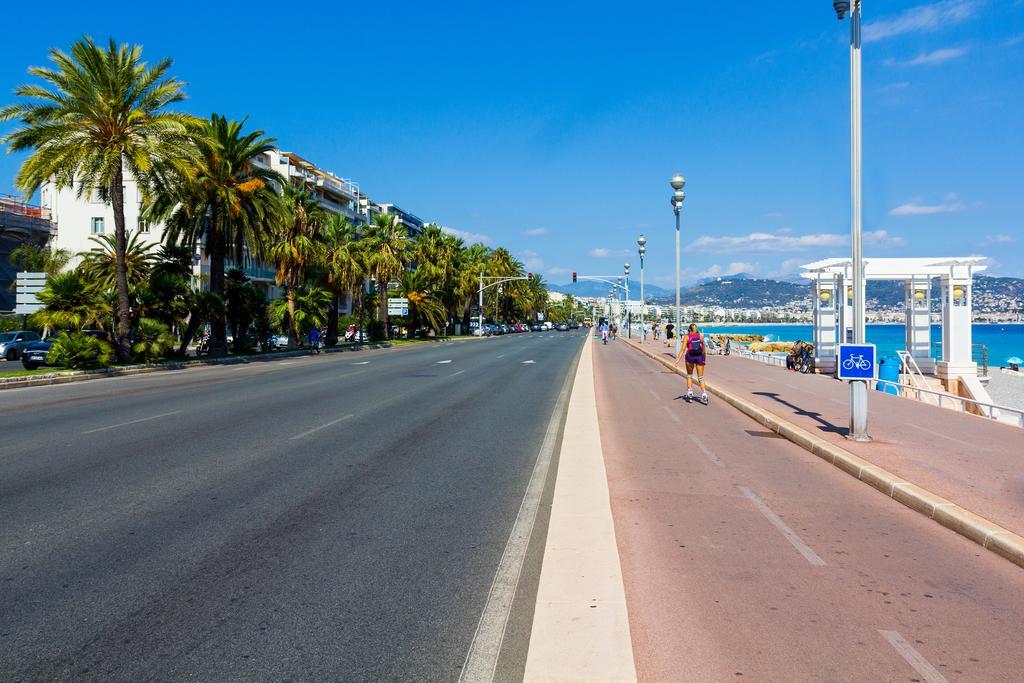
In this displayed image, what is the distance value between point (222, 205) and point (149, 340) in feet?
25.0

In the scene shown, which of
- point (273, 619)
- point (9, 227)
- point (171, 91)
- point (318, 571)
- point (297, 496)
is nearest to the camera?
point (273, 619)

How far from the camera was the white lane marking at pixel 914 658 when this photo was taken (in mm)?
3986

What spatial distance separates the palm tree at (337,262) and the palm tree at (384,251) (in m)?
2.49

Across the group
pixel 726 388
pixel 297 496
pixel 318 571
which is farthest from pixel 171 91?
pixel 318 571

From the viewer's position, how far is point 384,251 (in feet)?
203

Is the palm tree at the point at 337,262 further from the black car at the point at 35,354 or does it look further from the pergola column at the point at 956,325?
the pergola column at the point at 956,325

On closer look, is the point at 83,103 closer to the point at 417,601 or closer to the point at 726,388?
the point at 726,388

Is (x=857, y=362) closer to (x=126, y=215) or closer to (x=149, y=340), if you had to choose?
(x=149, y=340)

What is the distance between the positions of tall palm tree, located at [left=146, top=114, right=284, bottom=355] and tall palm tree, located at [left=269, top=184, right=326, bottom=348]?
600cm

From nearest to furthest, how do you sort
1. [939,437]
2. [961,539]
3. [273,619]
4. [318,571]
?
1. [273,619]
2. [318,571]
3. [961,539]
4. [939,437]

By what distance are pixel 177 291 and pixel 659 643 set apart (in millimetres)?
33473

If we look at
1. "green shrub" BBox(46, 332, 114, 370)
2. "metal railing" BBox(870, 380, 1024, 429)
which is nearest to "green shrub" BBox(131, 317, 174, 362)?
"green shrub" BBox(46, 332, 114, 370)

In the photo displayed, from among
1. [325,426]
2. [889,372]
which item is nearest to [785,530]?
[325,426]

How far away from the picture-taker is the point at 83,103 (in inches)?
1119
